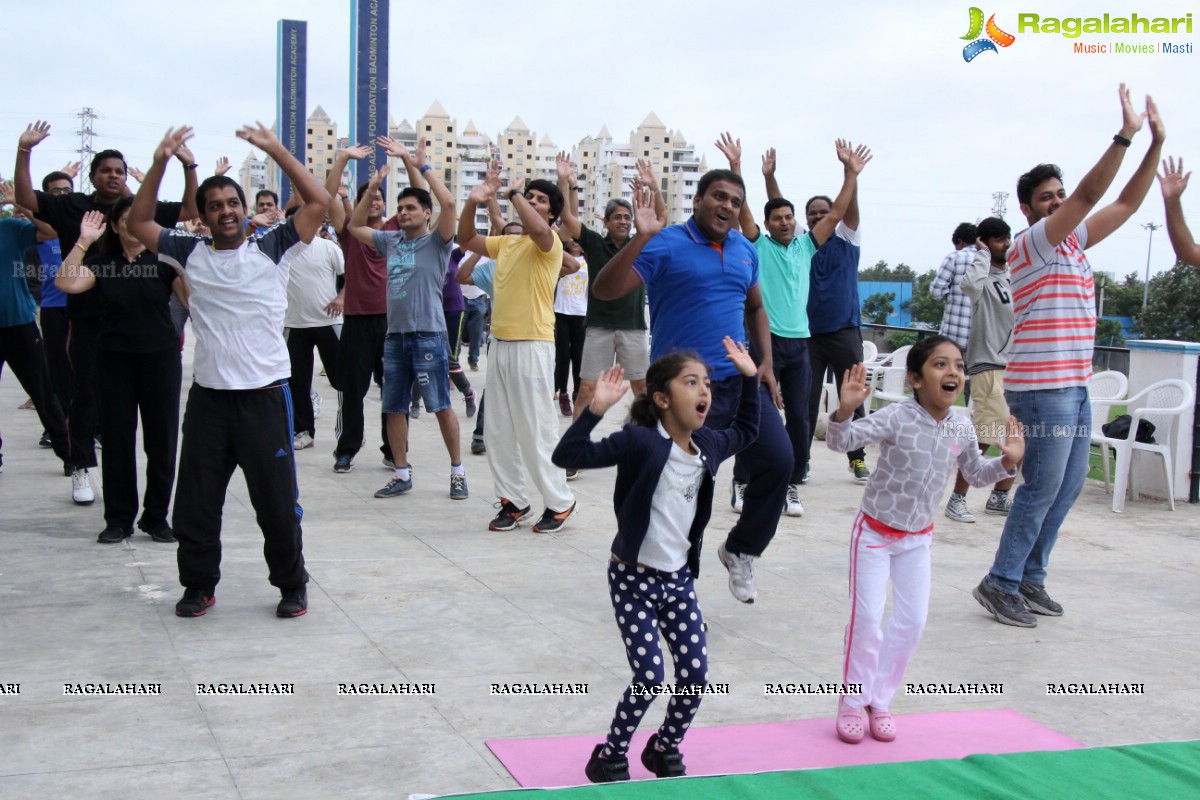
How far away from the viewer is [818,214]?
27.6ft

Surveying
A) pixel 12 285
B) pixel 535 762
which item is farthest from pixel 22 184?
pixel 535 762

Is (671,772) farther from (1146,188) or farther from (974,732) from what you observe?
(1146,188)

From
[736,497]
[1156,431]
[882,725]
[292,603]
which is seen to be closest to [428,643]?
[292,603]

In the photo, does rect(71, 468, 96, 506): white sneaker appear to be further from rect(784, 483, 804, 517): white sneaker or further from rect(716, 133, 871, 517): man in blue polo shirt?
rect(784, 483, 804, 517): white sneaker

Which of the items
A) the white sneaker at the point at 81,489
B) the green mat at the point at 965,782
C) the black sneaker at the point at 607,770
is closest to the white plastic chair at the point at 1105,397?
the green mat at the point at 965,782

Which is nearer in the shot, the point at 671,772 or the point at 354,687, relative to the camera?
the point at 671,772

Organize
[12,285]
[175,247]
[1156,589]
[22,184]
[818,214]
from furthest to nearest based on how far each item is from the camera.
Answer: [818,214], [12,285], [22,184], [1156,589], [175,247]

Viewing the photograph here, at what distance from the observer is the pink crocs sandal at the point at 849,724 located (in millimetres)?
3943

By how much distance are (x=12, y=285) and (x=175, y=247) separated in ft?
10.5

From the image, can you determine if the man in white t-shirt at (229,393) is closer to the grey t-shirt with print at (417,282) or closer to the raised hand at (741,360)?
the raised hand at (741,360)

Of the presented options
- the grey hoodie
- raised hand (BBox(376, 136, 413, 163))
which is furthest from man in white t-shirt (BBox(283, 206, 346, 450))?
the grey hoodie

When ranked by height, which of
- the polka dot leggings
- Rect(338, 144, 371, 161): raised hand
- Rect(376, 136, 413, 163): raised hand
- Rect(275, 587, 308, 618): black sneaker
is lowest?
Rect(275, 587, 308, 618): black sneaker

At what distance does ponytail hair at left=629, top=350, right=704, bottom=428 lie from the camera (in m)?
3.67

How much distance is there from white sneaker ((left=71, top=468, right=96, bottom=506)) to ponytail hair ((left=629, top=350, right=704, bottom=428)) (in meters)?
4.90
